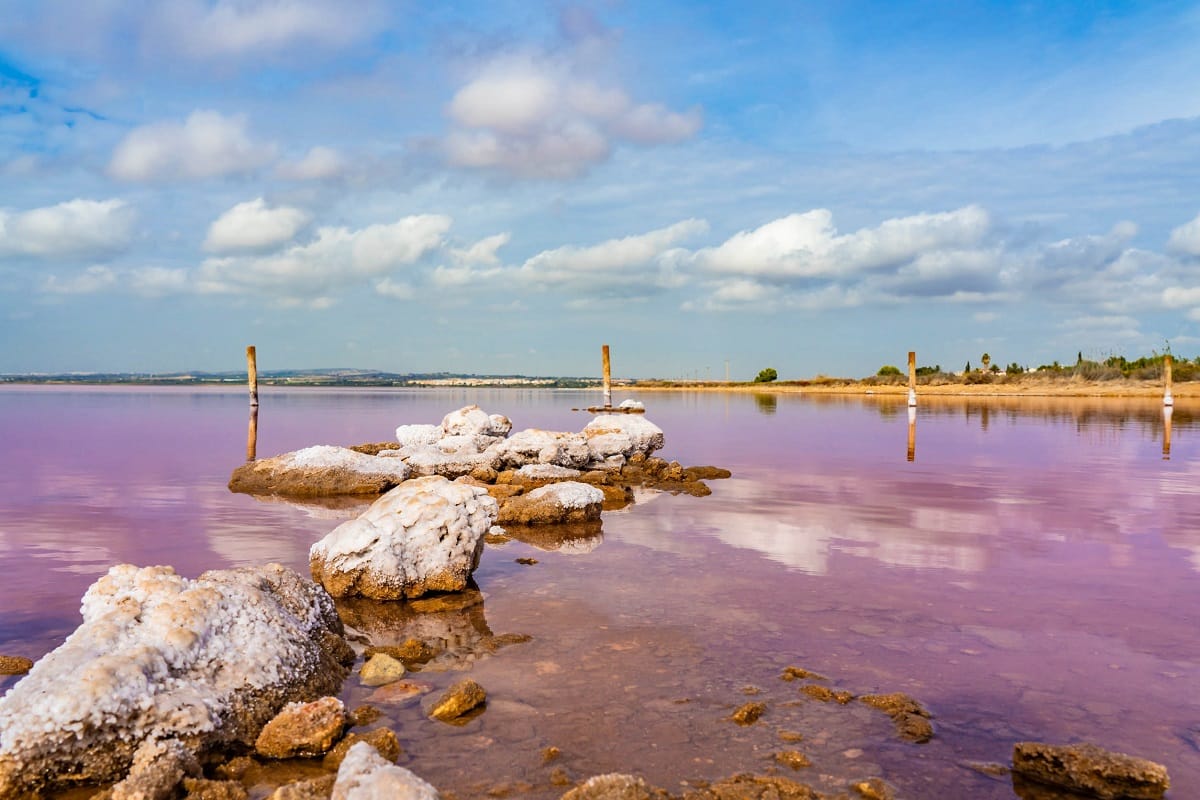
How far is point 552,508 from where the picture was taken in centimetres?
1426

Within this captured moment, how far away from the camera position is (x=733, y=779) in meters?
5.02

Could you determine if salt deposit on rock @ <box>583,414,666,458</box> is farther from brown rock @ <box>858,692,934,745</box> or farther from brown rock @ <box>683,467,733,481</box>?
brown rock @ <box>858,692,934,745</box>

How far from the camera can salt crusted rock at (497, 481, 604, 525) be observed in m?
14.2

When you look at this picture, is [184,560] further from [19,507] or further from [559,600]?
[19,507]

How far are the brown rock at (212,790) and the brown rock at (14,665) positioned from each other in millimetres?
2854

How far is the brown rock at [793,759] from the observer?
208 inches

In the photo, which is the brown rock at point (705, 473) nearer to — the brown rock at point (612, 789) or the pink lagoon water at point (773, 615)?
the pink lagoon water at point (773, 615)

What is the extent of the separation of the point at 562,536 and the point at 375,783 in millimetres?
9103

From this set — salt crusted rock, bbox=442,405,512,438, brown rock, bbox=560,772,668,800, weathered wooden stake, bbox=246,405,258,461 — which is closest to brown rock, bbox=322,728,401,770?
brown rock, bbox=560,772,668,800

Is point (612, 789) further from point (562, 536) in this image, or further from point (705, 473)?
point (705, 473)

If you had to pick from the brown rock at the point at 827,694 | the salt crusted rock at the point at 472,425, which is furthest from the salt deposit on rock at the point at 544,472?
the brown rock at the point at 827,694

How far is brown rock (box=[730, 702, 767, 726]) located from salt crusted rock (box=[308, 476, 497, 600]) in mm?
4663

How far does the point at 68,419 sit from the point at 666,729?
51.5 meters

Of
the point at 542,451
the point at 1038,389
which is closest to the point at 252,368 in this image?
the point at 542,451
